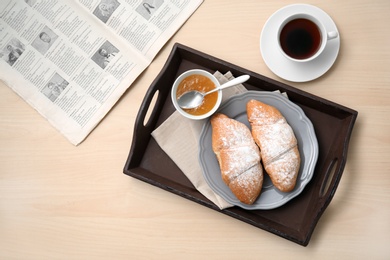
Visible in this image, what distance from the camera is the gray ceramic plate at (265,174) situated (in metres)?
0.88

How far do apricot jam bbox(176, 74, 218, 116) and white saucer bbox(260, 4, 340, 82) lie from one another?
0.15m

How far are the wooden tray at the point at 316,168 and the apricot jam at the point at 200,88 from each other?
1.9 inches

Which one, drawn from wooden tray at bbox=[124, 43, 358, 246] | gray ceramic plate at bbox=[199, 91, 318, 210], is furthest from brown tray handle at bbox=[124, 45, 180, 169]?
gray ceramic plate at bbox=[199, 91, 318, 210]

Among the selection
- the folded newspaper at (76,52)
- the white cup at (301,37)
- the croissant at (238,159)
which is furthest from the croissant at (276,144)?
the folded newspaper at (76,52)

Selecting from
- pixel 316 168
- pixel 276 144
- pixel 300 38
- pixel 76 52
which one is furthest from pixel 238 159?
pixel 76 52

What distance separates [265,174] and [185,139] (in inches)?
8.1

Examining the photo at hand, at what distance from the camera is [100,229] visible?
38.1 inches

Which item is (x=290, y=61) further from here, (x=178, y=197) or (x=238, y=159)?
(x=178, y=197)

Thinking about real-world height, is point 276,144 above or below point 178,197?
above

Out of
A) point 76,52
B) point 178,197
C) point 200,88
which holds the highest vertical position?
point 200,88

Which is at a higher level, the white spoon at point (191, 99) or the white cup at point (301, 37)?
the white cup at point (301, 37)

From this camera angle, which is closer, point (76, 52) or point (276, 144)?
point (276, 144)

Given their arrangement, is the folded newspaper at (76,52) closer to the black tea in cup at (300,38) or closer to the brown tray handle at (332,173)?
the black tea in cup at (300,38)

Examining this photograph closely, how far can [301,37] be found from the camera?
911 millimetres
